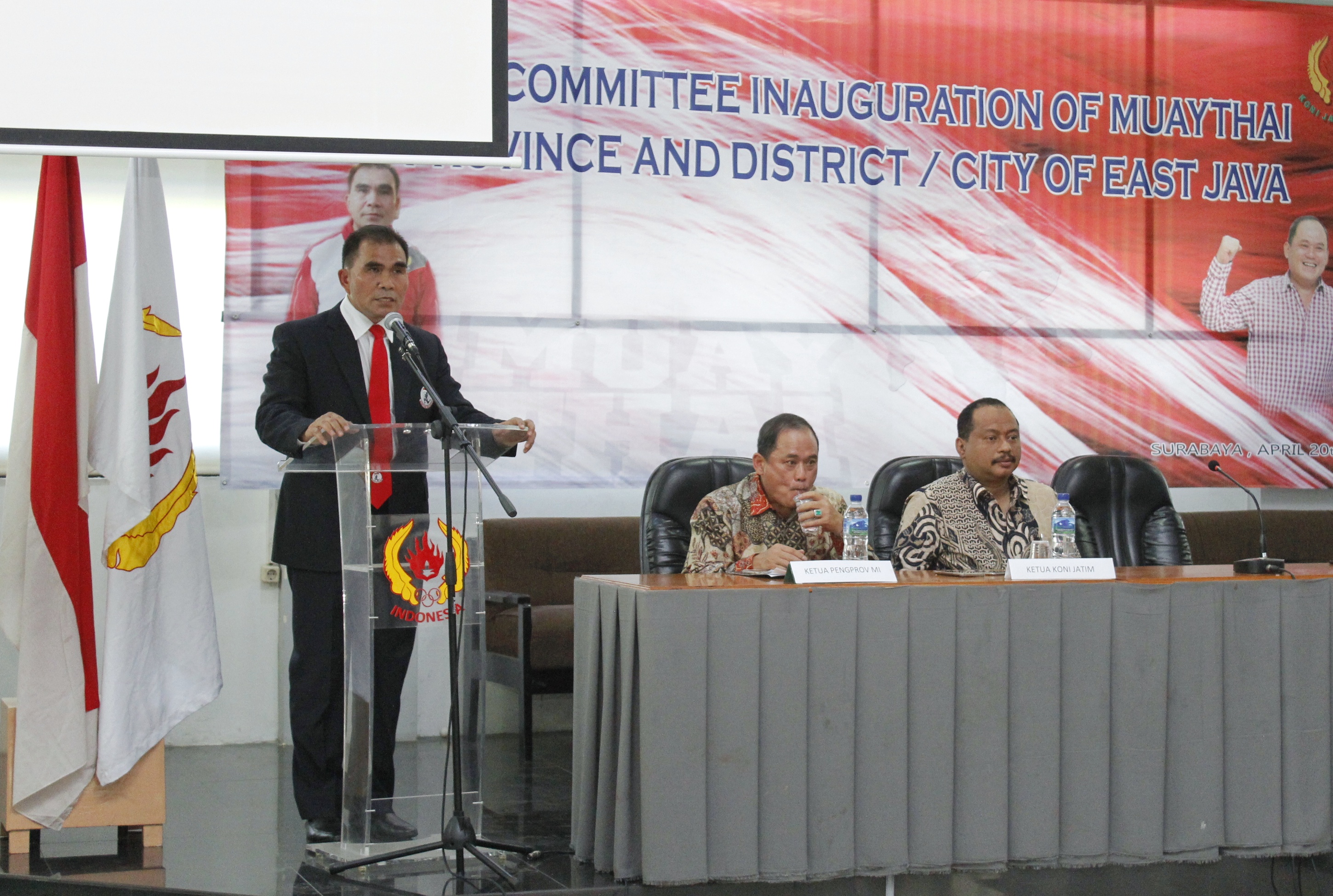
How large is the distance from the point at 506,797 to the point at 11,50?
7.66ft

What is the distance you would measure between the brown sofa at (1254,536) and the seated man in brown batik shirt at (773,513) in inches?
90.1

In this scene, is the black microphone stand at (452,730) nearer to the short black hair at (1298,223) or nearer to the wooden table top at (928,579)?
the wooden table top at (928,579)

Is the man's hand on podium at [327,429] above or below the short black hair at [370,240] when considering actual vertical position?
below

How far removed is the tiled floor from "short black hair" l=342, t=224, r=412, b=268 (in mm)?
1196

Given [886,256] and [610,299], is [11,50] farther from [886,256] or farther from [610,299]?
[886,256]

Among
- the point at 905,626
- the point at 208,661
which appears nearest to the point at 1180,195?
the point at 905,626

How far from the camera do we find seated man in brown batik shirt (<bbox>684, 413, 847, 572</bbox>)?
10.9 feet

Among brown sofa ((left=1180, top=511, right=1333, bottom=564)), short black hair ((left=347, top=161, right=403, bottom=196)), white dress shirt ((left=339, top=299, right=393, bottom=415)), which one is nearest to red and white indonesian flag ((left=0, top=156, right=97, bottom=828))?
white dress shirt ((left=339, top=299, right=393, bottom=415))

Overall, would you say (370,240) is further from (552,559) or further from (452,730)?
(552,559)

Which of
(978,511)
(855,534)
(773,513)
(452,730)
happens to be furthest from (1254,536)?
(452,730)

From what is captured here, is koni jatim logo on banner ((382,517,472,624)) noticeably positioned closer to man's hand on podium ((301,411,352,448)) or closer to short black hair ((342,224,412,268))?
A: man's hand on podium ((301,411,352,448))

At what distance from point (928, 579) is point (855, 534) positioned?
230mm

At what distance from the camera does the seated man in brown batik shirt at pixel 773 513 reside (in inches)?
131

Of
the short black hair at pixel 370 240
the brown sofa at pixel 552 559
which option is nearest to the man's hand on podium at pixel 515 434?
the short black hair at pixel 370 240
